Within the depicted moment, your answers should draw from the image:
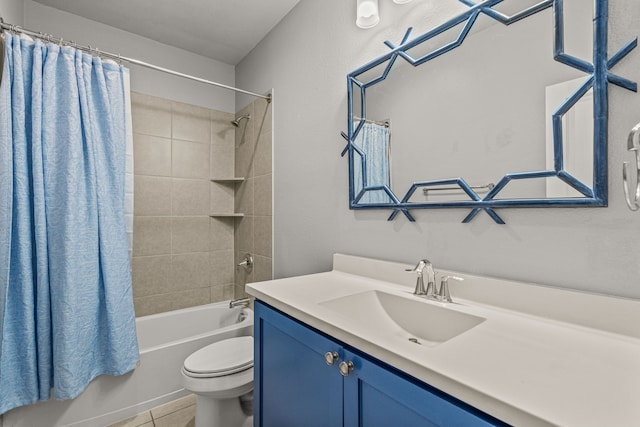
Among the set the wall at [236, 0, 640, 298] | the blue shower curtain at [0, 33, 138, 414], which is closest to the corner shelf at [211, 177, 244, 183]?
the wall at [236, 0, 640, 298]

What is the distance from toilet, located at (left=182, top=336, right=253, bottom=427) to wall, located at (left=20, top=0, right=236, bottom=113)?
1.98 m

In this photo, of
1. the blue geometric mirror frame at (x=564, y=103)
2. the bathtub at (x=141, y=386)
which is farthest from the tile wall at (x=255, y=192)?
the blue geometric mirror frame at (x=564, y=103)

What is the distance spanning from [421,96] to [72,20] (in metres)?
2.35

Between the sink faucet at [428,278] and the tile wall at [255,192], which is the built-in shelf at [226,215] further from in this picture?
the sink faucet at [428,278]

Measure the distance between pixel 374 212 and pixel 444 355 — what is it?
789mm

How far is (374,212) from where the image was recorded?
4.39ft

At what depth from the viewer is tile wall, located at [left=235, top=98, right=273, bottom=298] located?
7.05ft

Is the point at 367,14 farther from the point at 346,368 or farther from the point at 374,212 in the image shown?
the point at 346,368

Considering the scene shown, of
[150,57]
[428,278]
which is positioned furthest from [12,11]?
[428,278]

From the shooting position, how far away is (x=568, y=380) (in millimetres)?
507

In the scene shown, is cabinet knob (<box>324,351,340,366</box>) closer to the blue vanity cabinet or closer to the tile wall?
the blue vanity cabinet

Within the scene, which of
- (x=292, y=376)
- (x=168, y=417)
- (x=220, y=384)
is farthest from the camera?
(x=168, y=417)

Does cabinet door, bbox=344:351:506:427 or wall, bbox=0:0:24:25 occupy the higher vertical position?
wall, bbox=0:0:24:25

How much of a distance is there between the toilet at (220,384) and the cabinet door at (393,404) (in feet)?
3.00
